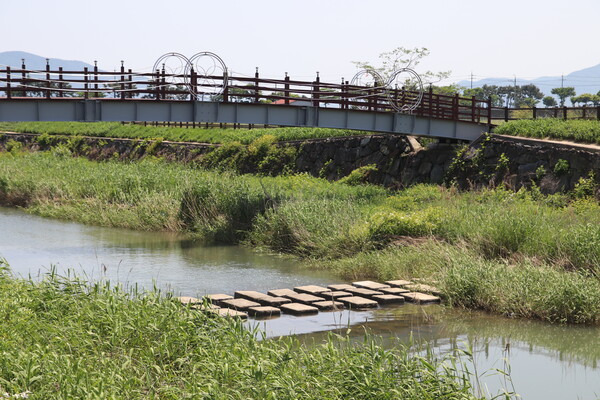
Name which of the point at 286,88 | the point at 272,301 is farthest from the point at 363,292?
the point at 286,88

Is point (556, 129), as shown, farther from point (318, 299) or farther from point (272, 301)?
point (272, 301)

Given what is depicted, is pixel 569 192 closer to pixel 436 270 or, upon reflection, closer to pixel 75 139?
pixel 436 270

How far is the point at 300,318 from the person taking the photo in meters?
14.1

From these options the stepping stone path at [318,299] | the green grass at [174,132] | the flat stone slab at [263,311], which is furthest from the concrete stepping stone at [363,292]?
the green grass at [174,132]

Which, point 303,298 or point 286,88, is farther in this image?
point 286,88

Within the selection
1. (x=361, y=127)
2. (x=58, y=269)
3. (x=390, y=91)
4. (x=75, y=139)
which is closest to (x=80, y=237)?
(x=58, y=269)

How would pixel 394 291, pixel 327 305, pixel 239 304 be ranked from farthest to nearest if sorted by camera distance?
pixel 394 291 < pixel 327 305 < pixel 239 304

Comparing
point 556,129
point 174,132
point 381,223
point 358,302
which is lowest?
point 358,302

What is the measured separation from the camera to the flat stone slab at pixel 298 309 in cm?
1414

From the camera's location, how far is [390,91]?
32.7m

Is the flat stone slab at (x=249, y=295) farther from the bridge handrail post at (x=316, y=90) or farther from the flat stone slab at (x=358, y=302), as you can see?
the bridge handrail post at (x=316, y=90)

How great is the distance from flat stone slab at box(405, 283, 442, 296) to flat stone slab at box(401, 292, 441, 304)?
0.38 m

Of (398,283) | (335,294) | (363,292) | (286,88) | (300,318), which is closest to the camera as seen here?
(300,318)

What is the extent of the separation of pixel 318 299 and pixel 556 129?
18405 mm
